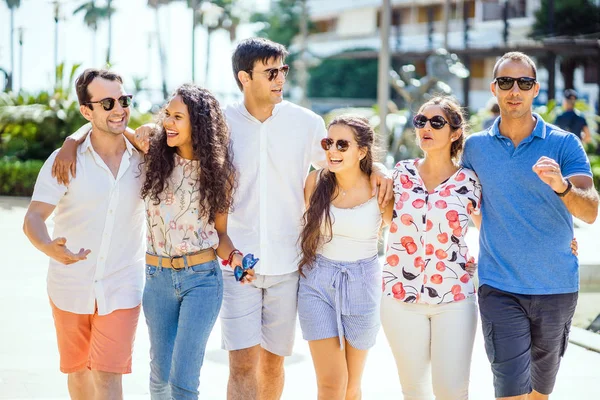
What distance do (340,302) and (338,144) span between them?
0.84 meters

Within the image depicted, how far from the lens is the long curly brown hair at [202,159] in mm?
4656

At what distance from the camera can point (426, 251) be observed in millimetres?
4625

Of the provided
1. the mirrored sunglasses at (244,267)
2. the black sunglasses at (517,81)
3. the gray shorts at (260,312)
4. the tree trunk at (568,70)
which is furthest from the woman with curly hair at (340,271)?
the tree trunk at (568,70)

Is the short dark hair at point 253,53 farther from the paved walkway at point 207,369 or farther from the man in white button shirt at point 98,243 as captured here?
the paved walkway at point 207,369

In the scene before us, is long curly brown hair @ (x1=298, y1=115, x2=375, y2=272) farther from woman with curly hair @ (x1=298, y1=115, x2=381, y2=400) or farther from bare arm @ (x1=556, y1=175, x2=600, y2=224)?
bare arm @ (x1=556, y1=175, x2=600, y2=224)

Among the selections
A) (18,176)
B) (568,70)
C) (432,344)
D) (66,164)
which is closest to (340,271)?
(432,344)

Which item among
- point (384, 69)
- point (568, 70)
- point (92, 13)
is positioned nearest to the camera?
point (384, 69)

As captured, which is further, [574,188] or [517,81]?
[517,81]

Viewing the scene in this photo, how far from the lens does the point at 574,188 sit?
170 inches

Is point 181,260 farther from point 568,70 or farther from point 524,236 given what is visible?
point 568,70

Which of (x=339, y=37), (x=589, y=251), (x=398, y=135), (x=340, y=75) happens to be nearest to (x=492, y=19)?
(x=340, y=75)

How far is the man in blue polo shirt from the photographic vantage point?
448 centimetres

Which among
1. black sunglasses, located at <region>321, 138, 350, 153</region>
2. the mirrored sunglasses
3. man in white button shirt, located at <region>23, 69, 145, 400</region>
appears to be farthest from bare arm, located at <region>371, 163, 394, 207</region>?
man in white button shirt, located at <region>23, 69, 145, 400</region>

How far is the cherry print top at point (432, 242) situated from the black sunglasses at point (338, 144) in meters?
0.42
